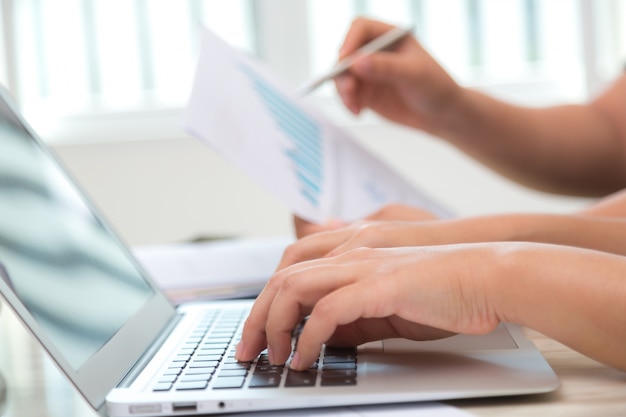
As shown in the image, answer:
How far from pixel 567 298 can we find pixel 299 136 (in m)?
0.52

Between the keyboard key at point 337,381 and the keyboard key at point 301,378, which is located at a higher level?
the keyboard key at point 337,381

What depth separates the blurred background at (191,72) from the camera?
2.63 metres

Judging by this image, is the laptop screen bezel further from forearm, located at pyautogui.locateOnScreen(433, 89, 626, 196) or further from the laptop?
forearm, located at pyautogui.locateOnScreen(433, 89, 626, 196)

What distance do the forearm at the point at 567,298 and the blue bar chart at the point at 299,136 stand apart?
402mm

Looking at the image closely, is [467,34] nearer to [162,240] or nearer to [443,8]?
[443,8]

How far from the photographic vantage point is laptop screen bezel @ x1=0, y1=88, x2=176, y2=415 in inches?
17.8

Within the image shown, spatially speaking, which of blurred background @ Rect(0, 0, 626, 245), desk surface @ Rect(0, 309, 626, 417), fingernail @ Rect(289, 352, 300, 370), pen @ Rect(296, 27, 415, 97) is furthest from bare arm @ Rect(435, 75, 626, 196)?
blurred background @ Rect(0, 0, 626, 245)

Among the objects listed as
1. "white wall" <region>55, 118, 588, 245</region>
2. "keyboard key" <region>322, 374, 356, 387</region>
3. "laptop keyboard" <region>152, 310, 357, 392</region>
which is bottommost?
"white wall" <region>55, 118, 588, 245</region>

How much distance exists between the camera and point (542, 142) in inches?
49.5

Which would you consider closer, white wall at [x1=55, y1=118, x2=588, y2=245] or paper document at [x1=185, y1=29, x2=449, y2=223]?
paper document at [x1=185, y1=29, x2=449, y2=223]

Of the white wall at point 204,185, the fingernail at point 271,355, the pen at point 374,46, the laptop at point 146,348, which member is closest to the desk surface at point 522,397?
the laptop at point 146,348

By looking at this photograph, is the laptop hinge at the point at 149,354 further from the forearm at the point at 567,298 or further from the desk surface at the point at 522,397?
the forearm at the point at 567,298

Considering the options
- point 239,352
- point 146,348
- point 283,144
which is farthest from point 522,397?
point 283,144

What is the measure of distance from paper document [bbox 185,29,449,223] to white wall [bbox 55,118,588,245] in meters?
1.62
